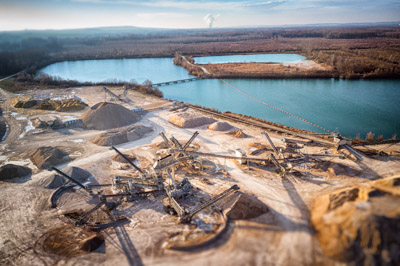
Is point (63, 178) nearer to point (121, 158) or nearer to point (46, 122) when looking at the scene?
point (121, 158)

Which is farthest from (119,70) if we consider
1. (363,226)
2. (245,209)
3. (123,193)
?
(363,226)

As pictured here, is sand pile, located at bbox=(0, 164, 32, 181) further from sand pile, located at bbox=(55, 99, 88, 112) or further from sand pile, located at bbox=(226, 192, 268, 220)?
sand pile, located at bbox=(55, 99, 88, 112)

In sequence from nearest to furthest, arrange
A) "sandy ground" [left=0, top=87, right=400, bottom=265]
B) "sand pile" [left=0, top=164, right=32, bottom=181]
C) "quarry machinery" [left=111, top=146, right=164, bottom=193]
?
"sandy ground" [left=0, top=87, right=400, bottom=265]
"quarry machinery" [left=111, top=146, right=164, bottom=193]
"sand pile" [left=0, top=164, right=32, bottom=181]

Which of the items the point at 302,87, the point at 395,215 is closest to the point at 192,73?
the point at 302,87

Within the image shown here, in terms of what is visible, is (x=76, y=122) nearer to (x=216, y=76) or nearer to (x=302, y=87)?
(x=216, y=76)

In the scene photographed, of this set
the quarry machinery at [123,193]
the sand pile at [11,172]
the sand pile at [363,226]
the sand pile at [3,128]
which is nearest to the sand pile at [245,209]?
the sand pile at [363,226]

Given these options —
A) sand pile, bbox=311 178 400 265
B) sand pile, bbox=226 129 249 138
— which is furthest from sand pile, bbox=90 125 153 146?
sand pile, bbox=311 178 400 265
